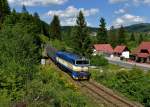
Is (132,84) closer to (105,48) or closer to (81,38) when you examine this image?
(81,38)

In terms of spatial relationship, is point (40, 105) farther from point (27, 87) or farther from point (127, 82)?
point (127, 82)

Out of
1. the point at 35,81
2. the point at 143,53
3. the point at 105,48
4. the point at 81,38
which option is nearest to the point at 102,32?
the point at 105,48

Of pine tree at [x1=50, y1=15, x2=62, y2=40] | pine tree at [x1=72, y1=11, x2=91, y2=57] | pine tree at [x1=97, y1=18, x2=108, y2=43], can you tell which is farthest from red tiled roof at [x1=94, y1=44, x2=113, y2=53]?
pine tree at [x1=72, y1=11, x2=91, y2=57]

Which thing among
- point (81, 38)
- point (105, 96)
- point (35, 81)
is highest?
point (81, 38)

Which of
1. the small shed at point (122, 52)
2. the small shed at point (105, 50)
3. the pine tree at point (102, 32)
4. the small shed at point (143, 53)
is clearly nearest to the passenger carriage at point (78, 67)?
the small shed at point (143, 53)

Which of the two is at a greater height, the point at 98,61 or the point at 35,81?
the point at 35,81

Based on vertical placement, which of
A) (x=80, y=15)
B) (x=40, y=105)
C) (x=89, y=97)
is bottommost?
(x=89, y=97)

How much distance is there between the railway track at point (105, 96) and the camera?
29.0m

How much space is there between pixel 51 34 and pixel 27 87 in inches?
4663

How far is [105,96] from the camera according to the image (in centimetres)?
3266

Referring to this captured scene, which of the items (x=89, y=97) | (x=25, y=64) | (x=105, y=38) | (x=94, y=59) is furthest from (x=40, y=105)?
(x=105, y=38)

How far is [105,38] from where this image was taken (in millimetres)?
133125

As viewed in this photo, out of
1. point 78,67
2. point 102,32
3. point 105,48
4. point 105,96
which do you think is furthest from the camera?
point 102,32

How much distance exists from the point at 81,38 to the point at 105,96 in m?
47.8
